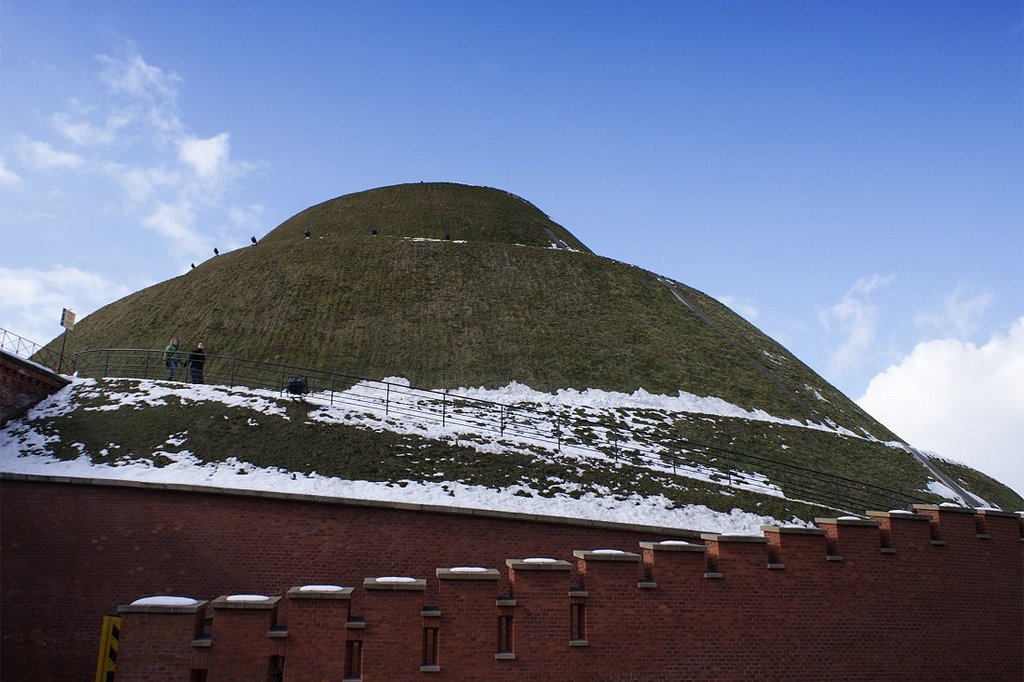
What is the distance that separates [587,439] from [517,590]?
15973 millimetres

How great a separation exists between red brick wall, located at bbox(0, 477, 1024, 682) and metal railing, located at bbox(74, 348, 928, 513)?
825cm

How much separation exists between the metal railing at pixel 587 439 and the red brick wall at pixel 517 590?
8251 millimetres

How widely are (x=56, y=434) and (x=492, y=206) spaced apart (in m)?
46.0

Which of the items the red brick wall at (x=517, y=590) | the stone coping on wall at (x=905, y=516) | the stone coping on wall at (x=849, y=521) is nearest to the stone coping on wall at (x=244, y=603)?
the red brick wall at (x=517, y=590)

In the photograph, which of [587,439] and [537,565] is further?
[587,439]

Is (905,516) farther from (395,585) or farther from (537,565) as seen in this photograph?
(395,585)

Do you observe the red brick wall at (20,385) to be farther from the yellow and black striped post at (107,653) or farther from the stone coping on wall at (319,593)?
the stone coping on wall at (319,593)

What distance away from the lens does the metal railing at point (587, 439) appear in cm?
2441

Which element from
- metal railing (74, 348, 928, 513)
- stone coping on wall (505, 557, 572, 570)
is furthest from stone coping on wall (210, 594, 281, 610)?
metal railing (74, 348, 928, 513)

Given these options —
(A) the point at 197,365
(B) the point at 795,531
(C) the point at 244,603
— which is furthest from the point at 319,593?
(A) the point at 197,365

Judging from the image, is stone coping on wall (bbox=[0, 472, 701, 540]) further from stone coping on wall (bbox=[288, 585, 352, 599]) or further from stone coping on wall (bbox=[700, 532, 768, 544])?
stone coping on wall (bbox=[288, 585, 352, 599])

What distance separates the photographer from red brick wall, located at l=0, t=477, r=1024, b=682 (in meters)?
9.84

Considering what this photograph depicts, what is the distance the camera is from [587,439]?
25984 millimetres

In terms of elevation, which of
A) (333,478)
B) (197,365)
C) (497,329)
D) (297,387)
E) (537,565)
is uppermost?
(497,329)
